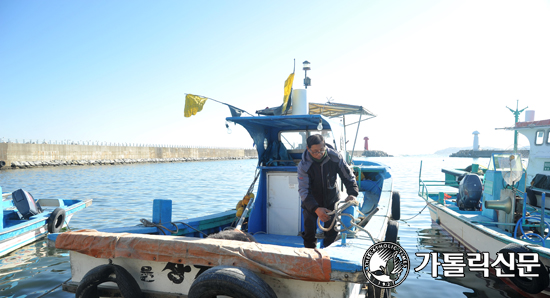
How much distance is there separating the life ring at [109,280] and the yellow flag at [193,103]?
9.43 feet

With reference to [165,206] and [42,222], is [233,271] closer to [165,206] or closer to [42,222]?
[165,206]

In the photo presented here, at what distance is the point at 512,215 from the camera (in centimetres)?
663

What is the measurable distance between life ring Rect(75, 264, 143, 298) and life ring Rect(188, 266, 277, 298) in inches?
31.7

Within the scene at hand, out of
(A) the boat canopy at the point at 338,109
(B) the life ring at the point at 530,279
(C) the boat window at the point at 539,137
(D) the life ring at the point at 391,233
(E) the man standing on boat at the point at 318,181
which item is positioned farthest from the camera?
(C) the boat window at the point at 539,137

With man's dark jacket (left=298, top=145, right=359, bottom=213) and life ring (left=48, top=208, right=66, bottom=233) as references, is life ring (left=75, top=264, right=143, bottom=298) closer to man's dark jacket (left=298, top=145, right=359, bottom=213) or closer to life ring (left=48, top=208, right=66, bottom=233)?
man's dark jacket (left=298, top=145, right=359, bottom=213)

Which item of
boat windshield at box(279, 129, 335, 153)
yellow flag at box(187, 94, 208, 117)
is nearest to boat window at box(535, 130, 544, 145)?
boat windshield at box(279, 129, 335, 153)

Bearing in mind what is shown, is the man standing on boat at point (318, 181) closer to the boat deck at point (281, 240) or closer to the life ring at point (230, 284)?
the boat deck at point (281, 240)

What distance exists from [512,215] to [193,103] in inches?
259

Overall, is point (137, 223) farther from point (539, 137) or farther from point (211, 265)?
point (539, 137)

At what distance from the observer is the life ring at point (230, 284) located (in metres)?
2.90

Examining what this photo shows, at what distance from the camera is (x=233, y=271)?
2988mm

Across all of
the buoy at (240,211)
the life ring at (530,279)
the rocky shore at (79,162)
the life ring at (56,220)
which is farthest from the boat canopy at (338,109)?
the rocky shore at (79,162)

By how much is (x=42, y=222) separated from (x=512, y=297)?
37.8 feet

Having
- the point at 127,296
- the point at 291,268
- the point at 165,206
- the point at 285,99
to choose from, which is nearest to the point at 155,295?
the point at 127,296
